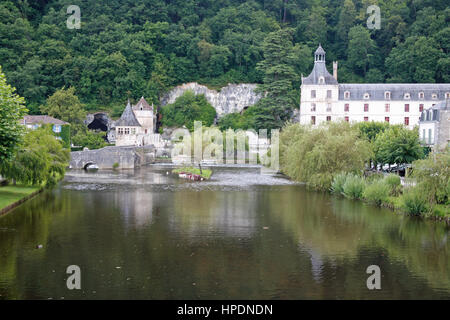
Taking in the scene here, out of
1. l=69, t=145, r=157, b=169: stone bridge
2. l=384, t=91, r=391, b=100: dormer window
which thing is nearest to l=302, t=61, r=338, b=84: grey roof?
l=384, t=91, r=391, b=100: dormer window

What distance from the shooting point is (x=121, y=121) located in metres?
69.6

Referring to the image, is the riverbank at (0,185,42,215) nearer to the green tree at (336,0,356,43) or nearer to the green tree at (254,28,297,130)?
the green tree at (254,28,297,130)

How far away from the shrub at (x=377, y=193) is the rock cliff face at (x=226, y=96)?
50.5m

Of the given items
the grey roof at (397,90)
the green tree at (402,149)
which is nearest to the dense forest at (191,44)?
the grey roof at (397,90)

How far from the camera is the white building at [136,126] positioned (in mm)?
69188

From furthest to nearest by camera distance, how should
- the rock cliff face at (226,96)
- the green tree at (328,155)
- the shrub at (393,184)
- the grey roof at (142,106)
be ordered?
1. the rock cliff face at (226,96)
2. the grey roof at (142,106)
3. the green tree at (328,155)
4. the shrub at (393,184)

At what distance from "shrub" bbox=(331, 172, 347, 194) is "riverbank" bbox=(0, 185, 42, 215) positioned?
19009 millimetres

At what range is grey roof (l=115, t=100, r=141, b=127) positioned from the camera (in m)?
69.4

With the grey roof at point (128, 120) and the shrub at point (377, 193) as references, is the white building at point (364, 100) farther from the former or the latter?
the shrub at point (377, 193)

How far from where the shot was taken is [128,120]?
69.5m

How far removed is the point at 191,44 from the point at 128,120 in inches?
804

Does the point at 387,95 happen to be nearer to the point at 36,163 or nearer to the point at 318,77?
the point at 318,77

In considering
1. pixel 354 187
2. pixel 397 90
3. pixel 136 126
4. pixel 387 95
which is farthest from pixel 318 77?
pixel 354 187
